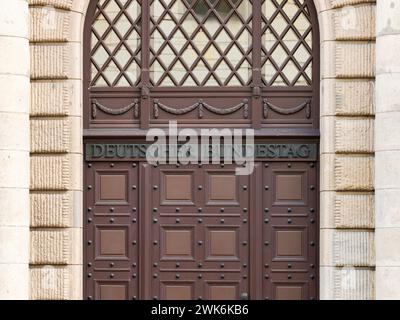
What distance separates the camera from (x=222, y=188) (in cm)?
1266

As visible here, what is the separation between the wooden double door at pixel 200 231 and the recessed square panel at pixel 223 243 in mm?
12

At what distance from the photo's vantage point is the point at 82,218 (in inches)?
496

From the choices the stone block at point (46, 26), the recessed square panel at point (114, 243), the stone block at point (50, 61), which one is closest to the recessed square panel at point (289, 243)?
the recessed square panel at point (114, 243)

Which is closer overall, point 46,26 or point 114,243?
point 46,26

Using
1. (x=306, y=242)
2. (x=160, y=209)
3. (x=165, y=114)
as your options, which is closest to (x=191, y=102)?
(x=165, y=114)

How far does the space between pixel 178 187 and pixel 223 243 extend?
0.84 m

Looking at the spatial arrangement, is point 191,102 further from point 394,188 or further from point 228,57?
point 394,188

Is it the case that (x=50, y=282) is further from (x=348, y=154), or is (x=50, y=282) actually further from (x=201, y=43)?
(x=348, y=154)

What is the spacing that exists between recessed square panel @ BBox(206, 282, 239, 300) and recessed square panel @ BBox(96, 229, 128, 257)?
109 cm

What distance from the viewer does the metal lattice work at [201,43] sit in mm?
12781

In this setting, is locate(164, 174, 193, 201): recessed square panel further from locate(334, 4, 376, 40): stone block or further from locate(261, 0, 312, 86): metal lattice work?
locate(334, 4, 376, 40): stone block

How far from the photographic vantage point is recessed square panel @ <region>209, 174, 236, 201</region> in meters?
12.7

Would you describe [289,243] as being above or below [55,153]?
below

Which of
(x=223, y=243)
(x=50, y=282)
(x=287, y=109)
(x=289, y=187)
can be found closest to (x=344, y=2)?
(x=287, y=109)
